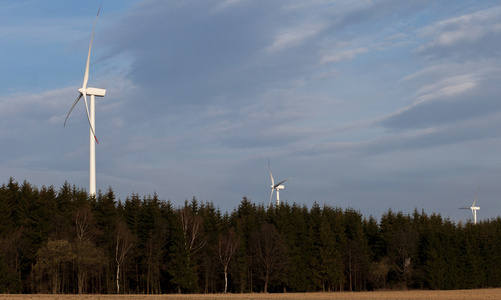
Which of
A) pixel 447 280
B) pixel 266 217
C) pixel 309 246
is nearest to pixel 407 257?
pixel 447 280

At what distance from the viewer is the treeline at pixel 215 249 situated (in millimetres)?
90250

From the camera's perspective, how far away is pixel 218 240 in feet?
337

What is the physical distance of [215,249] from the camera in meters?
103

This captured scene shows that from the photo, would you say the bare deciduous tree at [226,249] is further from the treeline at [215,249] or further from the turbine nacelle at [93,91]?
the turbine nacelle at [93,91]

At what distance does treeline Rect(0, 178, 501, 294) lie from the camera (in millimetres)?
90250

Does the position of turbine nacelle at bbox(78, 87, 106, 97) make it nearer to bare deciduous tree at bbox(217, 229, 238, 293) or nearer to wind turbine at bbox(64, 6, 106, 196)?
wind turbine at bbox(64, 6, 106, 196)

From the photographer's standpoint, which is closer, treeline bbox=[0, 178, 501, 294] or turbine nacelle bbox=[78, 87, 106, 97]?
treeline bbox=[0, 178, 501, 294]

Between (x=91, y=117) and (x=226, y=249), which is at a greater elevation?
(x=91, y=117)

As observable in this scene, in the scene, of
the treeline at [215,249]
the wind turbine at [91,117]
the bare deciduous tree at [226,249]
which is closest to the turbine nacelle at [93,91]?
the wind turbine at [91,117]

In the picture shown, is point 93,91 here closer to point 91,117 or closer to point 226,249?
point 91,117

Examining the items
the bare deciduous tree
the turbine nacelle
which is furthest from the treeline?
the turbine nacelle

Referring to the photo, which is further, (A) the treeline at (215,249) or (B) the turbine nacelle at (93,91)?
(B) the turbine nacelle at (93,91)

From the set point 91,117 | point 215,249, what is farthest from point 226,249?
point 91,117

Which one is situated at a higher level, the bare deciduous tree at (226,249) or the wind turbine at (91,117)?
the wind turbine at (91,117)
